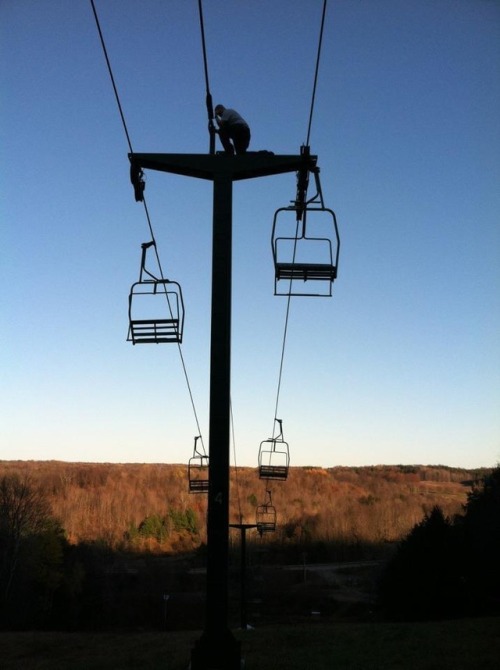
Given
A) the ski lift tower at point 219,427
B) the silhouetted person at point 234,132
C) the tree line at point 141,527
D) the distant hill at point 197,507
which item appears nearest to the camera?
the ski lift tower at point 219,427

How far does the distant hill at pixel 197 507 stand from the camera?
276 ft

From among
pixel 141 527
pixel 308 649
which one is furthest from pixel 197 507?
pixel 308 649

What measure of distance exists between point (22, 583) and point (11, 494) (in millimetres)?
6606

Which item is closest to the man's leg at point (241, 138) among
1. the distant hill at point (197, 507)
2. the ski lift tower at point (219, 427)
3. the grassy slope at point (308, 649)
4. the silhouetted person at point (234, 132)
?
the silhouetted person at point (234, 132)

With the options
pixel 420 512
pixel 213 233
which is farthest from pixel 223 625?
pixel 420 512

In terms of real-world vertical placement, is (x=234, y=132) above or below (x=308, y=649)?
above

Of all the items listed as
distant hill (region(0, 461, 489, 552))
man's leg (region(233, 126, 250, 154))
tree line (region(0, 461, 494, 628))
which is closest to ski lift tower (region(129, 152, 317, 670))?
man's leg (region(233, 126, 250, 154))

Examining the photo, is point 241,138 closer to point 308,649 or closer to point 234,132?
point 234,132

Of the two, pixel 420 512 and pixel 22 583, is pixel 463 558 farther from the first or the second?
pixel 420 512

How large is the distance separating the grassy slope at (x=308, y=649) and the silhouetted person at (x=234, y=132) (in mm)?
11340

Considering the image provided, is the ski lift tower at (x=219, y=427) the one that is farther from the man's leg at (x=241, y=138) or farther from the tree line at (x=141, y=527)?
the tree line at (x=141, y=527)

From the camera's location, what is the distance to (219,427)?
6625 mm

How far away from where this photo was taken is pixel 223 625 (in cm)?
651

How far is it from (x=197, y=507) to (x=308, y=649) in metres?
82.0
